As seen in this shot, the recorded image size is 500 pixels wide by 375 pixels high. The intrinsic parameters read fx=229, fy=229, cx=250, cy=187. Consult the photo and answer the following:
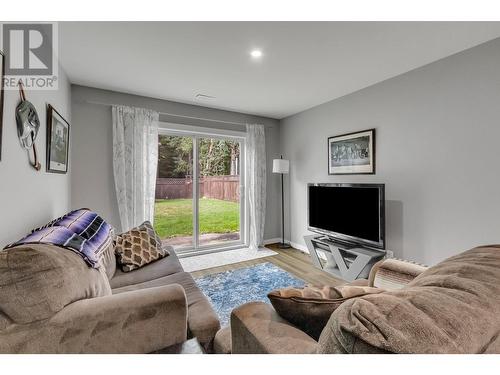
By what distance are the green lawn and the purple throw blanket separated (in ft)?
5.75

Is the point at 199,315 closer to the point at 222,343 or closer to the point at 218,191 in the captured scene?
the point at 222,343

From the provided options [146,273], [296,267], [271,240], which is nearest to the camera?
[146,273]

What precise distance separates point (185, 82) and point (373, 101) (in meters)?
2.32

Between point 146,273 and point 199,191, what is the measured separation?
77.5 inches

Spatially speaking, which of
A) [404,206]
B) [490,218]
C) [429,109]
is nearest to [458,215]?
[490,218]

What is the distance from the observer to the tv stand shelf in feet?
8.20

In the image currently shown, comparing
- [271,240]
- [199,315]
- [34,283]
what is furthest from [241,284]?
[34,283]

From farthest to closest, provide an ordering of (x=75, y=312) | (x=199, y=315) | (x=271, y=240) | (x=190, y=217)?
1. (x=271, y=240)
2. (x=190, y=217)
3. (x=199, y=315)
4. (x=75, y=312)

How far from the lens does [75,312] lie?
975 millimetres

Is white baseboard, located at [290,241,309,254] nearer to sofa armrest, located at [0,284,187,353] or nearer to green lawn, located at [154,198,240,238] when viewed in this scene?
green lawn, located at [154,198,240,238]

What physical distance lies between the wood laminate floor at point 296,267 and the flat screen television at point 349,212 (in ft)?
1.64

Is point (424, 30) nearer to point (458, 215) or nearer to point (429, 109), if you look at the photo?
point (429, 109)

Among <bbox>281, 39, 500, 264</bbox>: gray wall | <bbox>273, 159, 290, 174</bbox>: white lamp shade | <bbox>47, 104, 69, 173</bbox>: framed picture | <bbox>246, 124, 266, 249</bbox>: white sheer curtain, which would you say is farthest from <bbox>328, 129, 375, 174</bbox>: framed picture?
<bbox>47, 104, 69, 173</bbox>: framed picture

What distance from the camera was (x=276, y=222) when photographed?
14.6 feet
